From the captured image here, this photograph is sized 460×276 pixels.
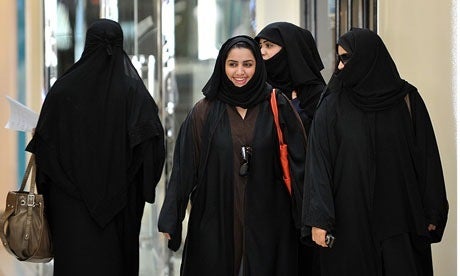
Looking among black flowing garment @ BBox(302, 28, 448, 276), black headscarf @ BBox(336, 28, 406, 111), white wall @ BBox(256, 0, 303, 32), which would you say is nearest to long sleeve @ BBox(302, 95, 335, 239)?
black flowing garment @ BBox(302, 28, 448, 276)

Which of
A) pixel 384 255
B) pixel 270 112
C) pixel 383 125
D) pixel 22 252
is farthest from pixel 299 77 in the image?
pixel 22 252

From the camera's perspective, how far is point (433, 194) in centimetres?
387

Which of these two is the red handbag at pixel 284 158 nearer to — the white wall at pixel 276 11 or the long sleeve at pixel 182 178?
the long sleeve at pixel 182 178

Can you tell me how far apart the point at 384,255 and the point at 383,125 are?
1.92 ft

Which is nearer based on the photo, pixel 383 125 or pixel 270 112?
pixel 383 125

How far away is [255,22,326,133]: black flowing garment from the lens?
15.1 ft

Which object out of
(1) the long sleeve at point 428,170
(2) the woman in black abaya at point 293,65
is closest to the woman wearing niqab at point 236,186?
(2) the woman in black abaya at point 293,65

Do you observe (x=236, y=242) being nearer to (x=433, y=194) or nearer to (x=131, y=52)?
(x=433, y=194)

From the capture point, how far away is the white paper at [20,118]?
4320 millimetres

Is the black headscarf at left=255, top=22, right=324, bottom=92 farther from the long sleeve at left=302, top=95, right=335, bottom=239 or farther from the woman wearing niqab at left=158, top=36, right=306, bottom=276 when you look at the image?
the long sleeve at left=302, top=95, right=335, bottom=239

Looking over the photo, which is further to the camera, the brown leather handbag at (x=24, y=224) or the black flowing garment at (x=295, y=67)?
the black flowing garment at (x=295, y=67)

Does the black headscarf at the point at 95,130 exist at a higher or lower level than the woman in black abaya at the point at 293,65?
lower

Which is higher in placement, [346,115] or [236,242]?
[346,115]

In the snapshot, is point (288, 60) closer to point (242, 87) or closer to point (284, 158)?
point (242, 87)
